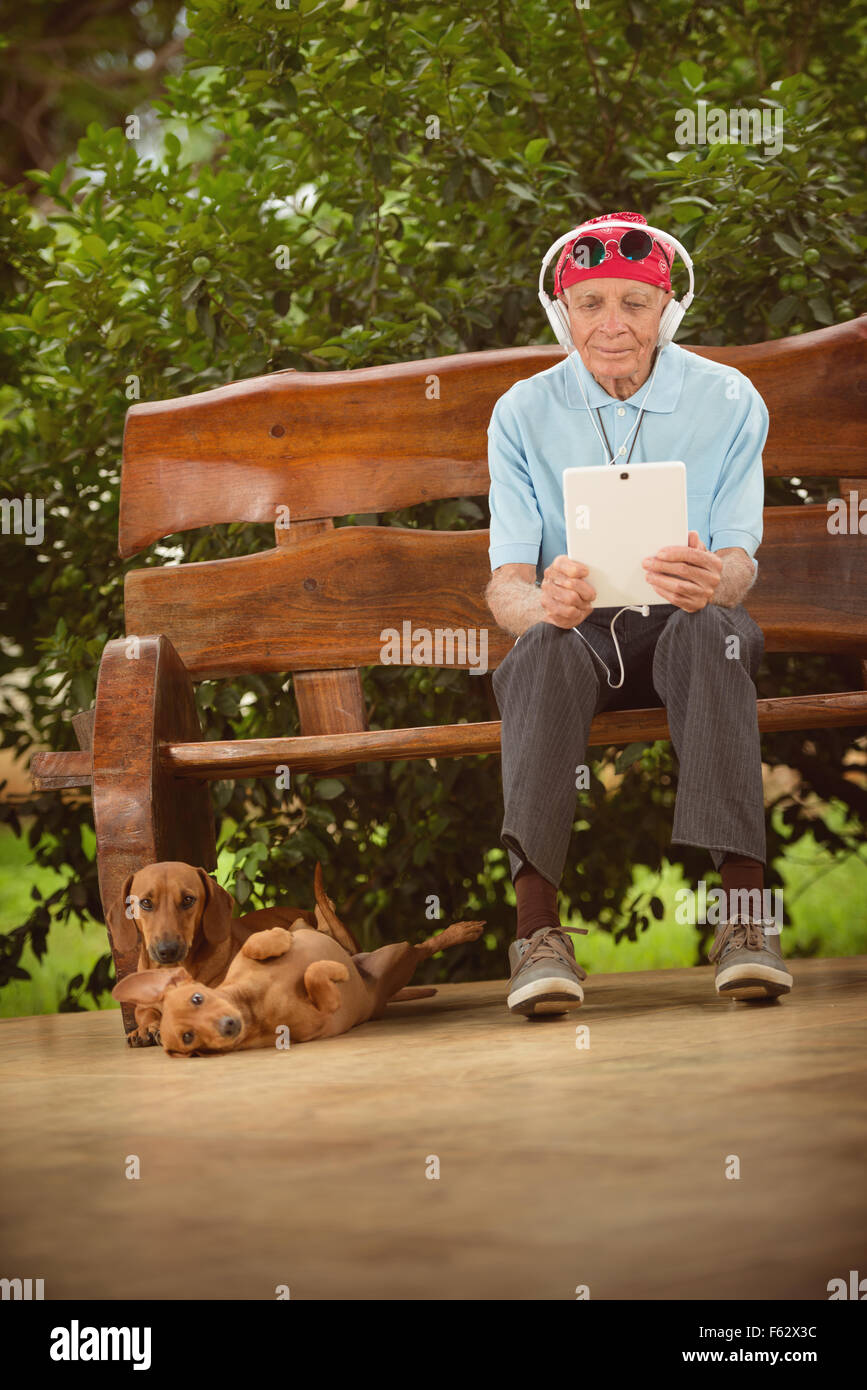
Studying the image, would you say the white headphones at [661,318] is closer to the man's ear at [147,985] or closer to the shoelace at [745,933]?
the shoelace at [745,933]

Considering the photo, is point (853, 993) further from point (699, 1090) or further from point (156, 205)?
point (156, 205)

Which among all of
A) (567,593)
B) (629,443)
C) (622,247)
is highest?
(622,247)

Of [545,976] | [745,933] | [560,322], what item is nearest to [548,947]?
[545,976]

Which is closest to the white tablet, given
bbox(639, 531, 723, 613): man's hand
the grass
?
bbox(639, 531, 723, 613): man's hand

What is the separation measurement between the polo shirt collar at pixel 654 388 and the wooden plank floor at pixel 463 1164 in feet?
4.00

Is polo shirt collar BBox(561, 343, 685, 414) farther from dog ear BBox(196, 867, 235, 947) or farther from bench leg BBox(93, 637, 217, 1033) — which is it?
dog ear BBox(196, 867, 235, 947)

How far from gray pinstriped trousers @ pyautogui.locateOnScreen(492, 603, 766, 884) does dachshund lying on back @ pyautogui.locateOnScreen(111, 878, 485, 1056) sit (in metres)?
0.39

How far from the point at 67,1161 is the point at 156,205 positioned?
2.68 meters

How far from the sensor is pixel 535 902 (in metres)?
2.37

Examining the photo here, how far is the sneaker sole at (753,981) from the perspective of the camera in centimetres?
228

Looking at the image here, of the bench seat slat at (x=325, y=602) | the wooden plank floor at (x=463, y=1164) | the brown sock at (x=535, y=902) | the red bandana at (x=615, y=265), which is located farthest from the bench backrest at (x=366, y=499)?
the wooden plank floor at (x=463, y=1164)

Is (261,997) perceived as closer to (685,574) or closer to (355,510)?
(685,574)

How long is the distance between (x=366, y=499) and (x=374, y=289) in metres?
0.73
